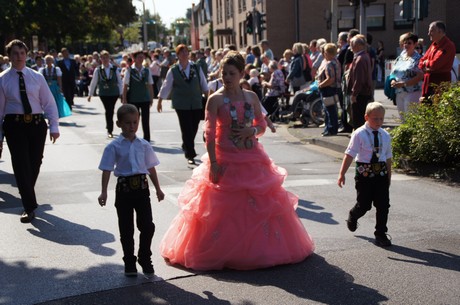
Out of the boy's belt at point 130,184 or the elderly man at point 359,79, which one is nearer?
the boy's belt at point 130,184

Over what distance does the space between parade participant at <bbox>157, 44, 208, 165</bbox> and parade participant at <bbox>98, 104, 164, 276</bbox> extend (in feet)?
20.4

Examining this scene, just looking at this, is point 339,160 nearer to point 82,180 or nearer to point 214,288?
point 82,180

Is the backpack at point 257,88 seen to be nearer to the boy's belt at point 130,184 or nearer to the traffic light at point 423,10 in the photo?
the traffic light at point 423,10

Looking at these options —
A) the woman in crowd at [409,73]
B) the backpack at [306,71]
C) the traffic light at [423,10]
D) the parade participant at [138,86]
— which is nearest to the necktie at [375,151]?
the woman in crowd at [409,73]

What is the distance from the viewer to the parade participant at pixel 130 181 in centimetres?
571

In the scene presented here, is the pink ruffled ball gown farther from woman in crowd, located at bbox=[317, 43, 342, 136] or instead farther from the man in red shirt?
woman in crowd, located at bbox=[317, 43, 342, 136]

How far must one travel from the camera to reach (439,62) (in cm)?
1155

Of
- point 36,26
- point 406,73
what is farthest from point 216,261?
point 36,26

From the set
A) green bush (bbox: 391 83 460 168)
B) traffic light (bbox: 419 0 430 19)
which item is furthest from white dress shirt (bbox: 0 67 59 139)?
traffic light (bbox: 419 0 430 19)

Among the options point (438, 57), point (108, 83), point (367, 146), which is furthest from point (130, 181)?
point (108, 83)

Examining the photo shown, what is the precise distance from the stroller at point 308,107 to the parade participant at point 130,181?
433 inches

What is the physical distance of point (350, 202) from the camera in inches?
341

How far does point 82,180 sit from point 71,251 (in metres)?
4.05

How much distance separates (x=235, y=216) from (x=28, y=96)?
320cm
